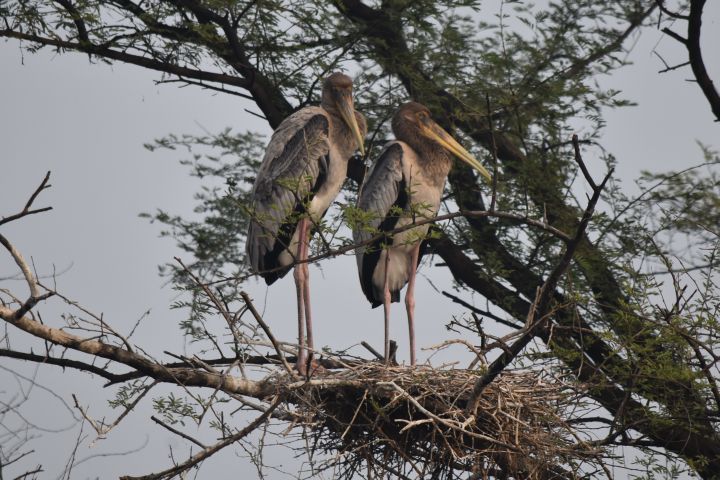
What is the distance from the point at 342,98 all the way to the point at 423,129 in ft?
2.37

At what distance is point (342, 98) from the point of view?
8.00 metres

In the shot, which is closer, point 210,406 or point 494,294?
point 210,406

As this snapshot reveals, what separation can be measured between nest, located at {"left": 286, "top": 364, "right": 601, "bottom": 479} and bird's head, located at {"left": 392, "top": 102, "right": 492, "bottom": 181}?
2.50m

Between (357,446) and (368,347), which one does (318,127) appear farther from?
(357,446)

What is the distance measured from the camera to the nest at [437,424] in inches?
230

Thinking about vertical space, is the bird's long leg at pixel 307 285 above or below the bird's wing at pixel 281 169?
below

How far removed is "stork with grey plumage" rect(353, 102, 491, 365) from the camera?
25.7 feet

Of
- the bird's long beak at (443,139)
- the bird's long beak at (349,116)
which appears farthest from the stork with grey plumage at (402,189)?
the bird's long beak at (349,116)

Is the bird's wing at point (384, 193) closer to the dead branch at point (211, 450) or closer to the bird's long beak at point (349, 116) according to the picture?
the bird's long beak at point (349, 116)

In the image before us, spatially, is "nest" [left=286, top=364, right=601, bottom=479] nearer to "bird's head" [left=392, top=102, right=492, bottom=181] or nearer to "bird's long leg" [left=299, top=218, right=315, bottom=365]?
"bird's long leg" [left=299, top=218, right=315, bottom=365]

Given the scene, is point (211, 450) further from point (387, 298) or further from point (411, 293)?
point (411, 293)

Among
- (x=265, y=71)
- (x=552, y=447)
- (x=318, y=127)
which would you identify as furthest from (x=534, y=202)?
(x=552, y=447)

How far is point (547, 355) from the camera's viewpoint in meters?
6.23

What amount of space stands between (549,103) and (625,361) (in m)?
3.18
